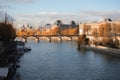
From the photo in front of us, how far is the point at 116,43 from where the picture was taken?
40.6 metres

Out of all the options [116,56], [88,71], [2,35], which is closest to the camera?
[88,71]

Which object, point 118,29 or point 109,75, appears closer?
point 109,75

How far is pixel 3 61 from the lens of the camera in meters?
22.9

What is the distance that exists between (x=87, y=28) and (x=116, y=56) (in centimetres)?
5461

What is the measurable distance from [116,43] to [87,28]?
45.0m

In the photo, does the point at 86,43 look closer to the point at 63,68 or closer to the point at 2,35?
the point at 2,35

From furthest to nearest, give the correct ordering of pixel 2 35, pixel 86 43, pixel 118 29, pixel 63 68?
pixel 118 29 < pixel 86 43 < pixel 2 35 < pixel 63 68

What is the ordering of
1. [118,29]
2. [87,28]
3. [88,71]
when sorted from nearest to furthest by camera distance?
[88,71], [118,29], [87,28]

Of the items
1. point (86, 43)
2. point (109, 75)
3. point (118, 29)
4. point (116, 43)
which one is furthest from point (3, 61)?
point (118, 29)

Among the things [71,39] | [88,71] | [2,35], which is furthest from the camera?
[71,39]

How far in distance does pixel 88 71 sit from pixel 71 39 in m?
51.7

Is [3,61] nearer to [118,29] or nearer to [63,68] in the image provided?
[63,68]

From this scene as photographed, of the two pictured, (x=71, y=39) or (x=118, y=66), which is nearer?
(x=118, y=66)

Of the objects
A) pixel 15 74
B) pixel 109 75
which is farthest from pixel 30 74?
pixel 109 75
